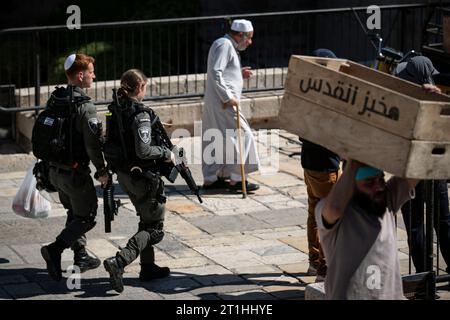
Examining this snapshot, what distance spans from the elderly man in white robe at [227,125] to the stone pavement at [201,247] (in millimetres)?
262

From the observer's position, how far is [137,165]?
8422 mm

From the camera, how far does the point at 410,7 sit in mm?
14141

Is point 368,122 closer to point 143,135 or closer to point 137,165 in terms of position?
point 143,135

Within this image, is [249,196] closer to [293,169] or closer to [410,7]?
[293,169]

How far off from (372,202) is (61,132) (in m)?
3.21

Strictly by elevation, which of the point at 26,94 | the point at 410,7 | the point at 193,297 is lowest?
the point at 193,297

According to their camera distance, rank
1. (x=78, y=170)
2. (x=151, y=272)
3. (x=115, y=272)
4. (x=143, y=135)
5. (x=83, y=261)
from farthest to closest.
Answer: (x=83, y=261)
(x=151, y=272)
(x=78, y=170)
(x=115, y=272)
(x=143, y=135)

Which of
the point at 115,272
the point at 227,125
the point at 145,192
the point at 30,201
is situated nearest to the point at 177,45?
the point at 227,125

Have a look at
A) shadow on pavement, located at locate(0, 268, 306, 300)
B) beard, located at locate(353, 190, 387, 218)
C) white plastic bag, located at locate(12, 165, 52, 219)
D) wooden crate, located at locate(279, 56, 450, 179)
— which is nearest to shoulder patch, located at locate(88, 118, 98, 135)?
white plastic bag, located at locate(12, 165, 52, 219)

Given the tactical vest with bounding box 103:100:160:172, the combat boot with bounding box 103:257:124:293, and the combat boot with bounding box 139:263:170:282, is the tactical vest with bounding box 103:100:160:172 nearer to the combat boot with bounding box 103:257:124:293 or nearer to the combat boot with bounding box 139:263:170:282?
the combat boot with bounding box 103:257:124:293

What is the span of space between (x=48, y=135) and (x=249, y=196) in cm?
337

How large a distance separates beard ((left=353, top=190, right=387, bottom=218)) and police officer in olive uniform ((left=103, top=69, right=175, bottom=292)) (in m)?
2.57
